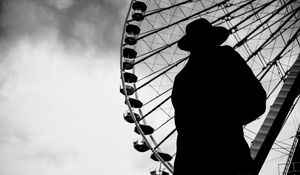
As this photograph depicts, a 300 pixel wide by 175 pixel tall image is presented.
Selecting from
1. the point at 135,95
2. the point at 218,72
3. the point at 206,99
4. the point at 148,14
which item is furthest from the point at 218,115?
the point at 148,14

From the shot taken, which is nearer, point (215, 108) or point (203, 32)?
point (215, 108)

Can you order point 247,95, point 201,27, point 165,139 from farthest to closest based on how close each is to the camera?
point 165,139 → point 201,27 → point 247,95

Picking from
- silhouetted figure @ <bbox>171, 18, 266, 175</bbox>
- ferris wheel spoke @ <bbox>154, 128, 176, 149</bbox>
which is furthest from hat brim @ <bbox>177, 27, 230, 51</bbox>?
ferris wheel spoke @ <bbox>154, 128, 176, 149</bbox>

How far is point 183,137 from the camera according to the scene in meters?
1.72

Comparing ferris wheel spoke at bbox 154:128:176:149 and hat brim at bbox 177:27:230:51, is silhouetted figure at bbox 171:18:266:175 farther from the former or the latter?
ferris wheel spoke at bbox 154:128:176:149

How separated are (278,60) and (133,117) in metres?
5.78

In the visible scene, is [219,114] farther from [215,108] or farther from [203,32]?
[203,32]

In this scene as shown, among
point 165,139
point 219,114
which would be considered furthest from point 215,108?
point 165,139

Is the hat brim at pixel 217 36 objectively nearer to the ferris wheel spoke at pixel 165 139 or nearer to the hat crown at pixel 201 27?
the hat crown at pixel 201 27

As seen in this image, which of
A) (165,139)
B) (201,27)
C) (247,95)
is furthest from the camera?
(165,139)

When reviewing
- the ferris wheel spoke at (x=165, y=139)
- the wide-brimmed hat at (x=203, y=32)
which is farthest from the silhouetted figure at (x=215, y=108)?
the ferris wheel spoke at (x=165, y=139)

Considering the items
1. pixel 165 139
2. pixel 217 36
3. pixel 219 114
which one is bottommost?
pixel 219 114

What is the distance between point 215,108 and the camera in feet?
5.30

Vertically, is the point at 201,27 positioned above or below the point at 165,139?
above
